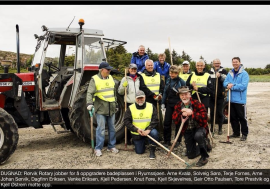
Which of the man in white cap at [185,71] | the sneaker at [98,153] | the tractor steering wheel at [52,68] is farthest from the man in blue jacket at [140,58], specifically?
the sneaker at [98,153]

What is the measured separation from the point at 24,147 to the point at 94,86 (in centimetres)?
219

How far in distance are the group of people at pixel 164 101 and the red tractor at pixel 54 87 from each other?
1.26ft

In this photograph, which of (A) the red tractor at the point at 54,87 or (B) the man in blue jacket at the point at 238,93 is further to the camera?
(B) the man in blue jacket at the point at 238,93

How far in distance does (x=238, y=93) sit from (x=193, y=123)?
193 centimetres

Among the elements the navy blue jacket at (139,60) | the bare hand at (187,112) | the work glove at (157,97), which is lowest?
the bare hand at (187,112)

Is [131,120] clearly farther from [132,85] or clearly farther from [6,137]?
[6,137]

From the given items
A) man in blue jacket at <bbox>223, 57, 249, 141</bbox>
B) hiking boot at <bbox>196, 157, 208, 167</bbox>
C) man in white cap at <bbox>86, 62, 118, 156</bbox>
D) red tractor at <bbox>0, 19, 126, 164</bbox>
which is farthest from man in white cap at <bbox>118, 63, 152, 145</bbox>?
man in blue jacket at <bbox>223, 57, 249, 141</bbox>

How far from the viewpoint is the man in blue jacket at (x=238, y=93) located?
5727mm

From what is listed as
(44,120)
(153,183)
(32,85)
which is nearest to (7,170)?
(44,120)

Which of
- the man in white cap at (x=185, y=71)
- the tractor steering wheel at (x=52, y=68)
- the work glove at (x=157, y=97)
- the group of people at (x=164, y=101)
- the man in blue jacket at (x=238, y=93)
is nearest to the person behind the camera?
the group of people at (x=164, y=101)

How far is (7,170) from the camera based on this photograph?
13.2 ft

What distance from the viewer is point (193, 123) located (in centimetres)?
454

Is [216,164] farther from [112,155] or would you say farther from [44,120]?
[44,120]

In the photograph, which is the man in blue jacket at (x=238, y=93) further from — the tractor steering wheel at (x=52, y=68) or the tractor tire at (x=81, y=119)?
the tractor steering wheel at (x=52, y=68)
